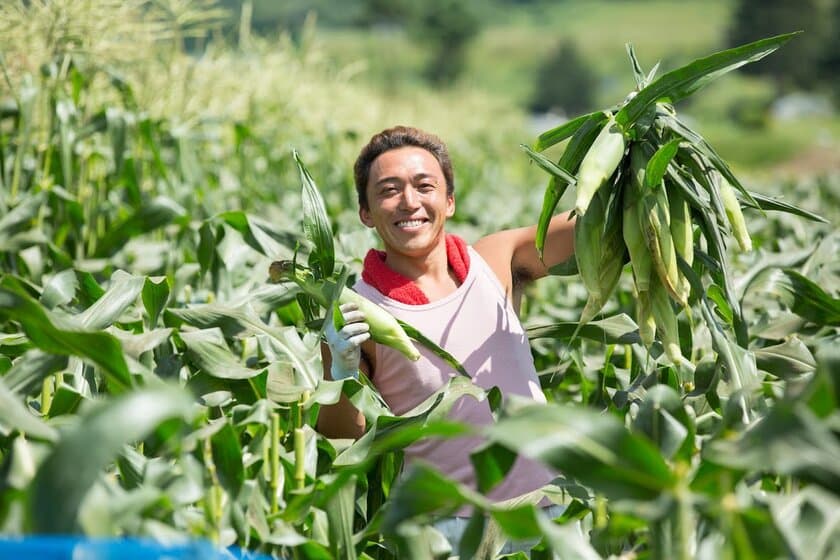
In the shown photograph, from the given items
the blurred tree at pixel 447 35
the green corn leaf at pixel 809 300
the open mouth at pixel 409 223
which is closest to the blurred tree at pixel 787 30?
the blurred tree at pixel 447 35

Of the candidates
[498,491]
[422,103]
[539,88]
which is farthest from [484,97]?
[539,88]

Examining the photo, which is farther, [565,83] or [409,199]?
[565,83]

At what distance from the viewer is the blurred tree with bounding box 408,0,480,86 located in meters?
64.7

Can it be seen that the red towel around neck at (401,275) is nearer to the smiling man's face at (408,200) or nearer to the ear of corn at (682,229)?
the smiling man's face at (408,200)

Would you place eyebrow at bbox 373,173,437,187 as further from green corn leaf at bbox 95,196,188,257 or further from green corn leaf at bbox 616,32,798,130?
green corn leaf at bbox 95,196,188,257

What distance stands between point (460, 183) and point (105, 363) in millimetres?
6856

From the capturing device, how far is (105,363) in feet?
5.73

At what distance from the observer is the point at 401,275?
257 cm

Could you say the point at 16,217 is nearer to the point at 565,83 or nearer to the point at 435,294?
the point at 435,294

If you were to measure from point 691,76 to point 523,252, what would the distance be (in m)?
0.71

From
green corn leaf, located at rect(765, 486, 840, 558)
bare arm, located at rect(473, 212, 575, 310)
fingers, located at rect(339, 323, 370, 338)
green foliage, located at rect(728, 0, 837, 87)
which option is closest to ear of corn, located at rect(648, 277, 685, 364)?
bare arm, located at rect(473, 212, 575, 310)

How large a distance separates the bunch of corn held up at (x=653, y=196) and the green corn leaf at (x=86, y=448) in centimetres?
93

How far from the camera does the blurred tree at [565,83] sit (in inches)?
2630

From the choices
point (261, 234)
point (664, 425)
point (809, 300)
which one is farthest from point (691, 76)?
point (261, 234)
